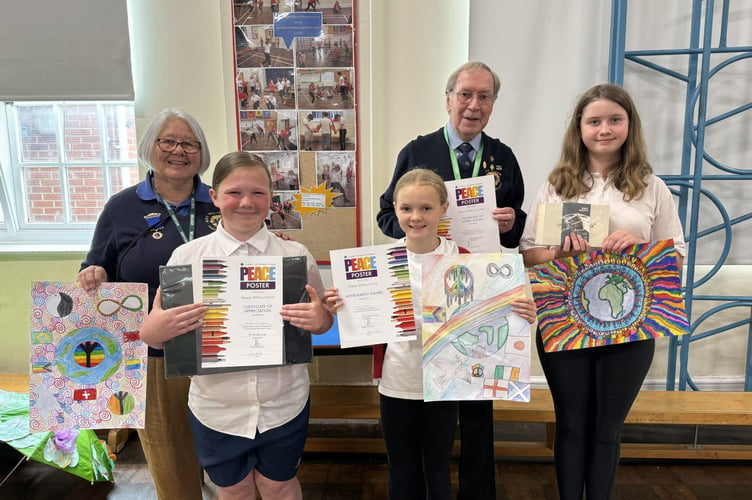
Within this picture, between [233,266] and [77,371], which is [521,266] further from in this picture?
[77,371]

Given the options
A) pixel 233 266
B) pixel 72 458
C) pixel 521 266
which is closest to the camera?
pixel 233 266

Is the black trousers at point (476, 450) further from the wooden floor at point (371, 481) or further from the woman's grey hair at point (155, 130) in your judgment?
the woman's grey hair at point (155, 130)

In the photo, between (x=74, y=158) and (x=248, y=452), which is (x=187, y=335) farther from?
(x=74, y=158)

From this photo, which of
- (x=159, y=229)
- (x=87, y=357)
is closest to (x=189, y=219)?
(x=159, y=229)

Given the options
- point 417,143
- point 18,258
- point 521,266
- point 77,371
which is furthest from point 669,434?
point 18,258

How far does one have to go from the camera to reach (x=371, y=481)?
230 cm

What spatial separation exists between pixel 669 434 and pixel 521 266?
2157 mm

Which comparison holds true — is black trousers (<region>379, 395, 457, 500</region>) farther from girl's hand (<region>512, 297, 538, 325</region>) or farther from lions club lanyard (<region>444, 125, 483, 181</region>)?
lions club lanyard (<region>444, 125, 483, 181</region>)

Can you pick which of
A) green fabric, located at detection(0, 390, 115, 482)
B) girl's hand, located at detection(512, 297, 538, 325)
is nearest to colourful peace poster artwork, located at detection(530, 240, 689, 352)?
girl's hand, located at detection(512, 297, 538, 325)

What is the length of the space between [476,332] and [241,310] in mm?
721

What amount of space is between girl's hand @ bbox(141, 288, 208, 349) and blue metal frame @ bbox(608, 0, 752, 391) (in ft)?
7.92

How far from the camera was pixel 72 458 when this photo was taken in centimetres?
207

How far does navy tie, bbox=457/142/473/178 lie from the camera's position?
1720 mm

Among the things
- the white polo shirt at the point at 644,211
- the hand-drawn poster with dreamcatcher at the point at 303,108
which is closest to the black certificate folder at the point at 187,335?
the white polo shirt at the point at 644,211
